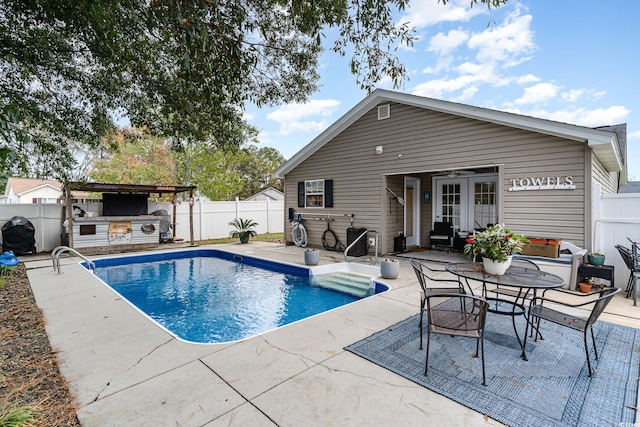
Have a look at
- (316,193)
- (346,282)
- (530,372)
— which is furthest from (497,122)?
(316,193)

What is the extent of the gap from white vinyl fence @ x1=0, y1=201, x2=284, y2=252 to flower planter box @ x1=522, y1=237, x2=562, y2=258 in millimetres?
11239

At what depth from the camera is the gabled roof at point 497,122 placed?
5175 millimetres

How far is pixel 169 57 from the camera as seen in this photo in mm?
4941

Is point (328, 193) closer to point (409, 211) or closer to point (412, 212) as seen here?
point (409, 211)

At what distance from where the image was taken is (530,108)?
47.0ft

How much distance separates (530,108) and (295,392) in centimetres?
1700

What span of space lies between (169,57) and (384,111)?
17.8ft

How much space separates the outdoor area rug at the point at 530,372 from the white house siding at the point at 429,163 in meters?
2.83

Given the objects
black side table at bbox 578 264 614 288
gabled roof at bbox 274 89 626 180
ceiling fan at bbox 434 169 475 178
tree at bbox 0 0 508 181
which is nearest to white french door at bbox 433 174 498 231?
ceiling fan at bbox 434 169 475 178

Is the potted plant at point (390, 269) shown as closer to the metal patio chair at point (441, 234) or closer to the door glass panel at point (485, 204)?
the metal patio chair at point (441, 234)

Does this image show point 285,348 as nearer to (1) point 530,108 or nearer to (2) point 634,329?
(2) point 634,329

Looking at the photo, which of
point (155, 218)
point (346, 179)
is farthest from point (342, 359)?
point (155, 218)

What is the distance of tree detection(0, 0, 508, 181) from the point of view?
314 centimetres

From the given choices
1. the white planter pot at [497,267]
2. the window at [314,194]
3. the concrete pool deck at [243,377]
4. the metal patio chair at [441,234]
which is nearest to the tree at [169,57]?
the concrete pool deck at [243,377]
